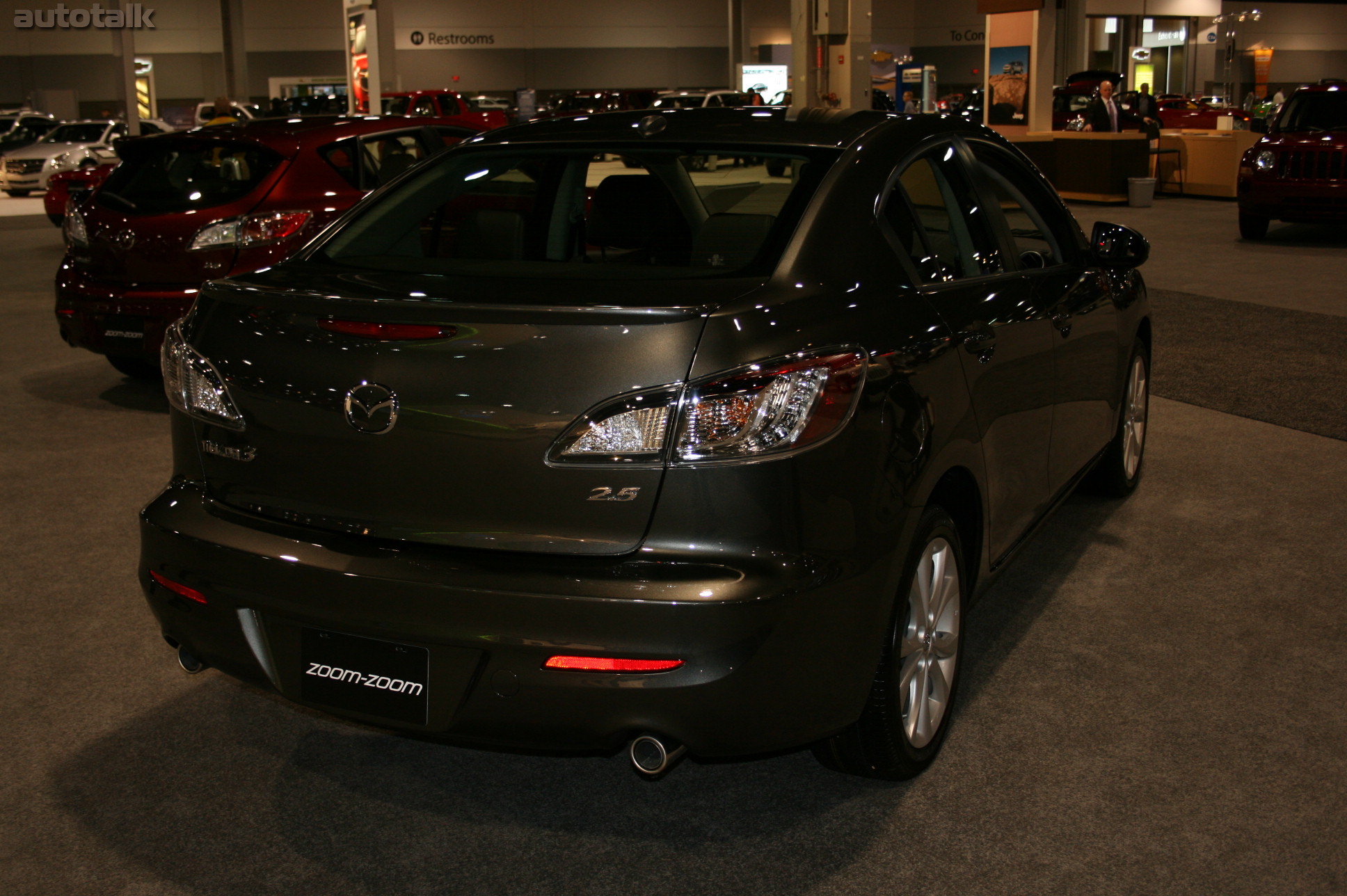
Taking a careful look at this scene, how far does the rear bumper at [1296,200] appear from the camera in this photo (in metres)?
14.1

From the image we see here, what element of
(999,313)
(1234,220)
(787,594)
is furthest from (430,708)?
(1234,220)

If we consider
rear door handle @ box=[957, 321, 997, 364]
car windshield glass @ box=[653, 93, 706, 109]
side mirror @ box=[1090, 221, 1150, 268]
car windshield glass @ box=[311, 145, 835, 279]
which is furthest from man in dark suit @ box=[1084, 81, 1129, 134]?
rear door handle @ box=[957, 321, 997, 364]

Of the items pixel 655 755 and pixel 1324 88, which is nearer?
pixel 655 755

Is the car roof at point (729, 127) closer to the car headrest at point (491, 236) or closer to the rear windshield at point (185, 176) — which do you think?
the car headrest at point (491, 236)

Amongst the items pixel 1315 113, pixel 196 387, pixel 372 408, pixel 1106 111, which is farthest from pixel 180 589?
pixel 1106 111

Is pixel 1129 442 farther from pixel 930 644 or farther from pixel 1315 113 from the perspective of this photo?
pixel 1315 113

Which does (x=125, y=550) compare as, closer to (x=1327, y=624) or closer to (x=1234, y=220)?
(x=1327, y=624)

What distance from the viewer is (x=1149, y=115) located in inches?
827

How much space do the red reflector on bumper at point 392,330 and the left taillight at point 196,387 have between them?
33 centimetres

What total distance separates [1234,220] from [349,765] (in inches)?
672

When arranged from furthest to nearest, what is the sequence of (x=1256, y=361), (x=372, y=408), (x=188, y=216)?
(x=1256, y=361) < (x=188, y=216) < (x=372, y=408)

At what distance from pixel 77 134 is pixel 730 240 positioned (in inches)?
1071

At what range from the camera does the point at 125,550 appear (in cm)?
482

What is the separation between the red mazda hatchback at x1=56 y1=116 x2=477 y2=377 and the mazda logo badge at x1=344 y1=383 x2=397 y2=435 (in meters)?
4.68
